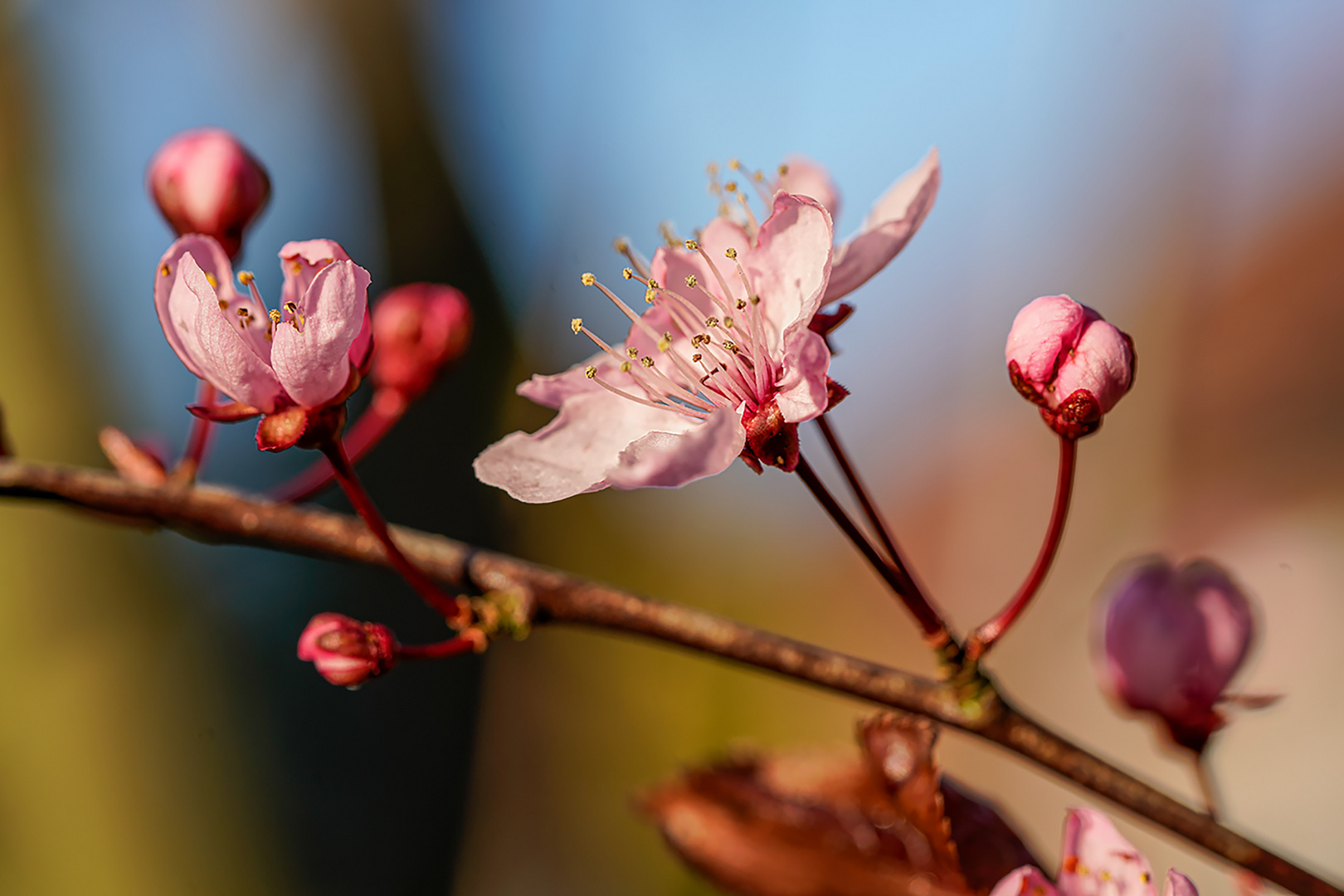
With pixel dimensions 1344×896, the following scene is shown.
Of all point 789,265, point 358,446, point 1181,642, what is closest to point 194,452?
point 358,446

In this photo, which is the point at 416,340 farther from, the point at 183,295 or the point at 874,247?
the point at 874,247

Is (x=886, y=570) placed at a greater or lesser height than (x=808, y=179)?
lesser

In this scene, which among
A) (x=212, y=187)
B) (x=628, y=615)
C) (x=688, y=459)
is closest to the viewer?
(x=688, y=459)

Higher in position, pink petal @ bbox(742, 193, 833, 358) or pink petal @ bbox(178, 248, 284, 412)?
pink petal @ bbox(742, 193, 833, 358)

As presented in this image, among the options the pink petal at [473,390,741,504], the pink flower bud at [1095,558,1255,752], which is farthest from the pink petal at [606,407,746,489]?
the pink flower bud at [1095,558,1255,752]

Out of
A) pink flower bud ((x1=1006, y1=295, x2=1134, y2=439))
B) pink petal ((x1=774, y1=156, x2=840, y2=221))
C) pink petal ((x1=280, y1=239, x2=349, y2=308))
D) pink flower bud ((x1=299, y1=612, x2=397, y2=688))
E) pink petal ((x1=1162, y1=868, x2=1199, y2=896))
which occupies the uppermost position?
pink petal ((x1=774, y1=156, x2=840, y2=221))

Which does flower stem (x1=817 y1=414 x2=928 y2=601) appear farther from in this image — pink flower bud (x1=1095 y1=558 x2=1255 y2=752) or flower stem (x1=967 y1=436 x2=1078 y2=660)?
pink flower bud (x1=1095 y1=558 x2=1255 y2=752)

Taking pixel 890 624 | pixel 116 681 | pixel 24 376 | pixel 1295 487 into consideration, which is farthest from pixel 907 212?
pixel 890 624

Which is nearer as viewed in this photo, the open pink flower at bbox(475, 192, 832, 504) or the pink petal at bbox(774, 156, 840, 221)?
the open pink flower at bbox(475, 192, 832, 504)

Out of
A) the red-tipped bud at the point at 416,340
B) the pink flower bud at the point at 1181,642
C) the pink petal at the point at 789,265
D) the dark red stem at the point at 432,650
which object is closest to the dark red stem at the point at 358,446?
the red-tipped bud at the point at 416,340
